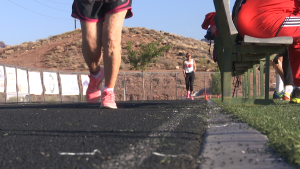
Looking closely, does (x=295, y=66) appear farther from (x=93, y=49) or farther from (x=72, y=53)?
(x=72, y=53)

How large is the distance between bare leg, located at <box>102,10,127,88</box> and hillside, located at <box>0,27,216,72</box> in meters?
37.8

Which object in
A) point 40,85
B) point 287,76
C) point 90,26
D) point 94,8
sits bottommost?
point 40,85

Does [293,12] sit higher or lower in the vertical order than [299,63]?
higher

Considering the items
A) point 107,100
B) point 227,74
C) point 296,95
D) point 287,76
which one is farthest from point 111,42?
point 287,76

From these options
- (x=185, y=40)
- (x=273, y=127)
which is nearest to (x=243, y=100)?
(x=273, y=127)

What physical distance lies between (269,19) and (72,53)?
1964 inches

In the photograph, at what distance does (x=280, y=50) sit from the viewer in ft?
15.5

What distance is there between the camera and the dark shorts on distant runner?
13.9ft

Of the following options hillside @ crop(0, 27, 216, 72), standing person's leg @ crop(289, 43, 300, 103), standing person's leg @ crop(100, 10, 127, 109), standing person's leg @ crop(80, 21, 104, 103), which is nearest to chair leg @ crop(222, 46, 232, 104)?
standing person's leg @ crop(289, 43, 300, 103)

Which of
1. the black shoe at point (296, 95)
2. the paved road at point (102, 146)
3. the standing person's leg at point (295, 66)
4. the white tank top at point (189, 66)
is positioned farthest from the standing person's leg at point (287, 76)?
the white tank top at point (189, 66)

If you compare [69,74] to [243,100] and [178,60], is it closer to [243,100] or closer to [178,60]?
[243,100]

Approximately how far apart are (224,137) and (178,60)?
4675cm

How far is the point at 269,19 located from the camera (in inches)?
174

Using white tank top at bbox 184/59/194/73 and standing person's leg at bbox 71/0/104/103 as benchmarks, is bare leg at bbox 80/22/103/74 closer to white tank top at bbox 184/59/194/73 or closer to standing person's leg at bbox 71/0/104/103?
standing person's leg at bbox 71/0/104/103
